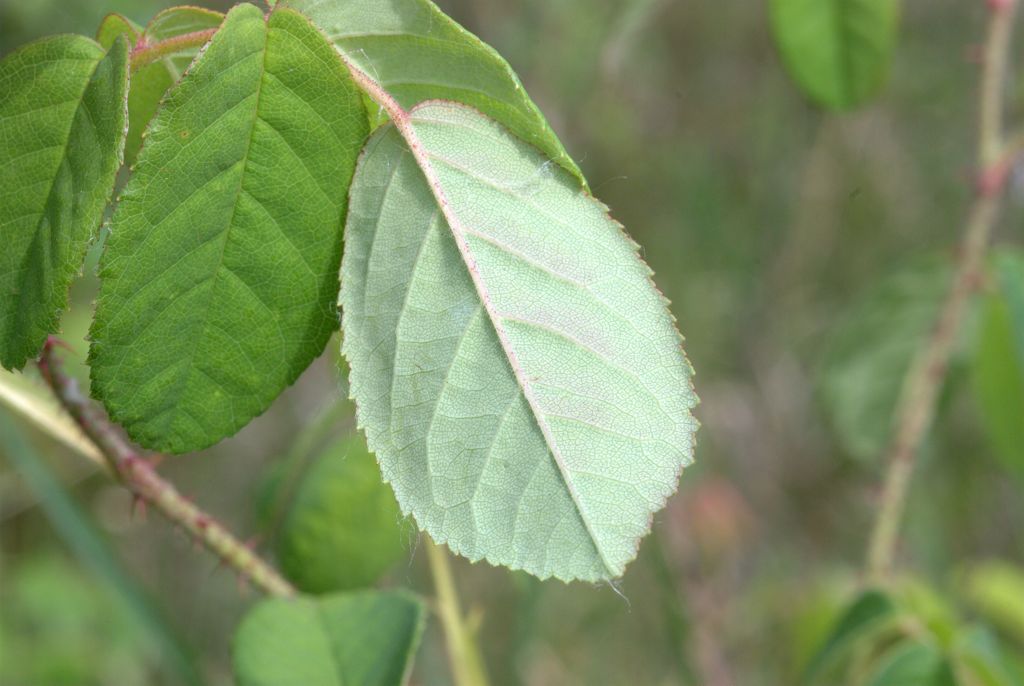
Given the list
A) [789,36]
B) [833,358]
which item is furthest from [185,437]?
A: [833,358]

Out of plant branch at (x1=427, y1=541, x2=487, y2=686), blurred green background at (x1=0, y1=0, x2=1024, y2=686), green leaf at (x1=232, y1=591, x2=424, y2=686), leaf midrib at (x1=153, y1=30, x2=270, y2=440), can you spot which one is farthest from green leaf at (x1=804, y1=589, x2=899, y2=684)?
blurred green background at (x1=0, y1=0, x2=1024, y2=686)

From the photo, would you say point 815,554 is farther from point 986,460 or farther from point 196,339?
point 196,339

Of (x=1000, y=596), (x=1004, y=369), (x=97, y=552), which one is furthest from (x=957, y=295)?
(x=97, y=552)

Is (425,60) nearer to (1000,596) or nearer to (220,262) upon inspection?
(220,262)

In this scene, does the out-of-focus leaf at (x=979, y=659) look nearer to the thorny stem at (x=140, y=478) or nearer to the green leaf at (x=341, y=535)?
the green leaf at (x=341, y=535)

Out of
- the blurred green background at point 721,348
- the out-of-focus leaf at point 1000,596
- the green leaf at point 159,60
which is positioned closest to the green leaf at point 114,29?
the green leaf at point 159,60
